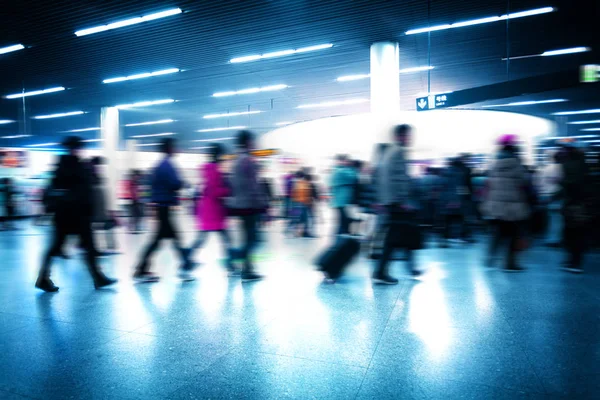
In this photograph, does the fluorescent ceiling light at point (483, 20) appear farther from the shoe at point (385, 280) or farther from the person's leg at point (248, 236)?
the person's leg at point (248, 236)

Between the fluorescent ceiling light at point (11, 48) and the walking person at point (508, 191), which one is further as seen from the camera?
the fluorescent ceiling light at point (11, 48)

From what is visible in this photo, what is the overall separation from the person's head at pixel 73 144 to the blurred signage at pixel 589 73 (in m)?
8.81

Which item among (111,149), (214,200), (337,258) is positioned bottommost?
(337,258)

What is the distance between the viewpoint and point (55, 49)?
452 inches

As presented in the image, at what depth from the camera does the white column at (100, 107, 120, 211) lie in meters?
17.8

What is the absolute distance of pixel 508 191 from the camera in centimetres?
488

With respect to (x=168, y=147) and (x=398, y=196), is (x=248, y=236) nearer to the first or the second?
(x=168, y=147)

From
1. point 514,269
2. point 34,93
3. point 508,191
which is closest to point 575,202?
point 508,191

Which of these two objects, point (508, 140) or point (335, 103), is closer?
point (508, 140)

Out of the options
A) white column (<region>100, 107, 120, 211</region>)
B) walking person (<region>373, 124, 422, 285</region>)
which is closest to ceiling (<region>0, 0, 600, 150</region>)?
white column (<region>100, 107, 120, 211</region>)

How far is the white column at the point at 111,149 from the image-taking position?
17.8m

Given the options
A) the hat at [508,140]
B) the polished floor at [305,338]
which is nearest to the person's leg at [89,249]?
the polished floor at [305,338]

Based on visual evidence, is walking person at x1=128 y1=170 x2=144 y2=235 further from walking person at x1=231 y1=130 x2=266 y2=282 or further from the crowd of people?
walking person at x1=231 y1=130 x2=266 y2=282

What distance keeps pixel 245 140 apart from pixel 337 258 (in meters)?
1.72
